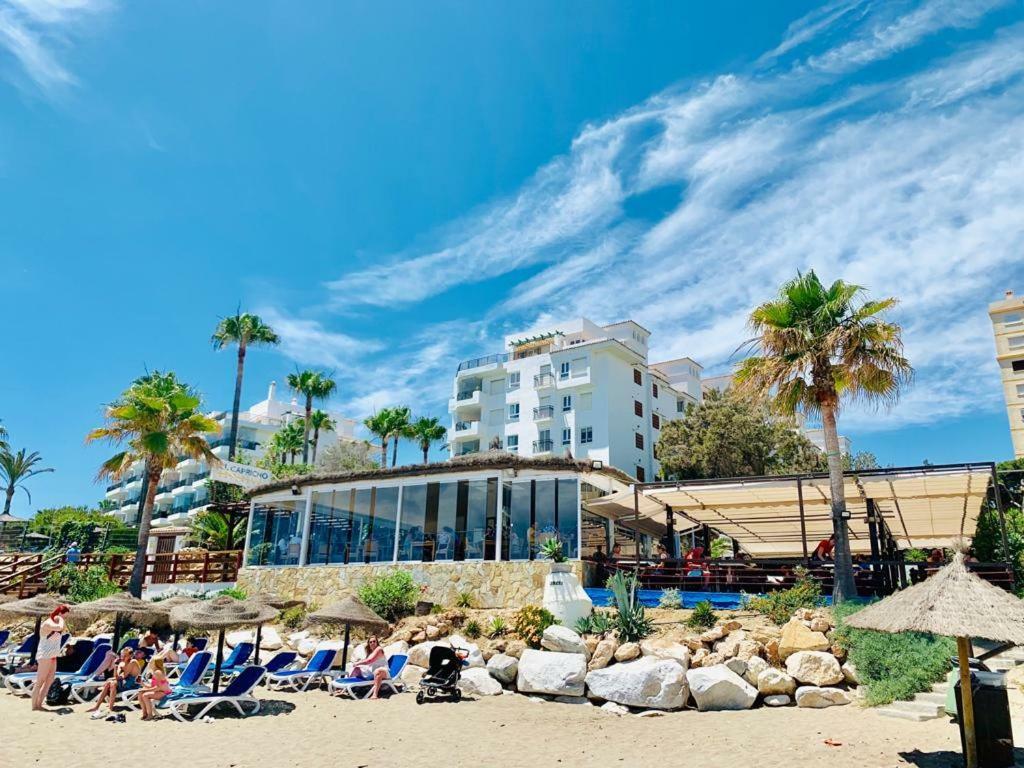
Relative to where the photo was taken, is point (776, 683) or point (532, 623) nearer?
point (776, 683)

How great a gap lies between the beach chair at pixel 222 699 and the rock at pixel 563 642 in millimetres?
5038

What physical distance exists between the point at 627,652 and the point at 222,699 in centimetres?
682

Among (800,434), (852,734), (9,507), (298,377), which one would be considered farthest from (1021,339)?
(9,507)

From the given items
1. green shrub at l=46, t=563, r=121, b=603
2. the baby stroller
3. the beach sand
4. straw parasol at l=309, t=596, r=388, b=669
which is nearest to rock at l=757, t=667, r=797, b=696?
the beach sand

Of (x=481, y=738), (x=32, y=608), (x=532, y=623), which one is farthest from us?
(x=32, y=608)

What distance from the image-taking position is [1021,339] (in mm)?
59188

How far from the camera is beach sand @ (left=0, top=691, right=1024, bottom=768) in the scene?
29.1ft

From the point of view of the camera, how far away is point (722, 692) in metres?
11.6

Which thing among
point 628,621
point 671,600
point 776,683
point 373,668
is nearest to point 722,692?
point 776,683

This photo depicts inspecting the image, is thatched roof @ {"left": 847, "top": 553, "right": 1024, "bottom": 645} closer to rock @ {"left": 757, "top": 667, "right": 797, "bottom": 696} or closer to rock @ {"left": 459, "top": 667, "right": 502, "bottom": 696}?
rock @ {"left": 757, "top": 667, "right": 797, "bottom": 696}

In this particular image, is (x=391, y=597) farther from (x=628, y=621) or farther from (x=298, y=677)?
(x=628, y=621)

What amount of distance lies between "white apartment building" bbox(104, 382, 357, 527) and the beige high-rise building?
5566 centimetres

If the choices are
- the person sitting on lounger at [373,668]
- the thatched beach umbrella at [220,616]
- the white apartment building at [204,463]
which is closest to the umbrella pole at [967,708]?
the person sitting on lounger at [373,668]

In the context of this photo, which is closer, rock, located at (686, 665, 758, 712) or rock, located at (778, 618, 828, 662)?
rock, located at (686, 665, 758, 712)
